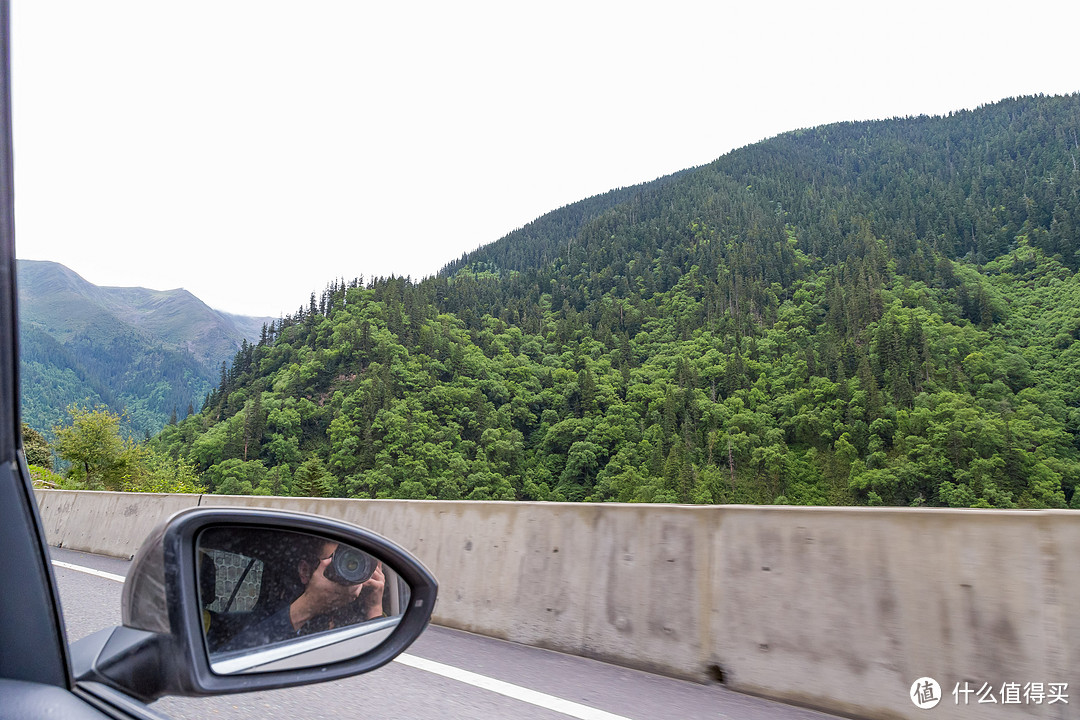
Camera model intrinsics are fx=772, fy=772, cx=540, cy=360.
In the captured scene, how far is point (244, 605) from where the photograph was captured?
1.32 metres

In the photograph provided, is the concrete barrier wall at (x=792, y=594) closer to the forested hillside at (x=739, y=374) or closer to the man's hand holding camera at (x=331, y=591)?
the man's hand holding camera at (x=331, y=591)

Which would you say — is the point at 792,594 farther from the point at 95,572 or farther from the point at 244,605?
the point at 95,572

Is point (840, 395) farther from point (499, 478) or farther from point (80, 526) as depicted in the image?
point (80, 526)

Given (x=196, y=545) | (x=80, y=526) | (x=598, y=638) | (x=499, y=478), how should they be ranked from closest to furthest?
(x=196, y=545) → (x=598, y=638) → (x=80, y=526) → (x=499, y=478)

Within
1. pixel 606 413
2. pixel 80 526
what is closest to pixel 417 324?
pixel 606 413

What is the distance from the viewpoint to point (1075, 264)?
5832 inches

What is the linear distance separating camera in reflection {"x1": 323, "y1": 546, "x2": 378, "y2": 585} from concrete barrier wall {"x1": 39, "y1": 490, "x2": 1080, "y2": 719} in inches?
68.2

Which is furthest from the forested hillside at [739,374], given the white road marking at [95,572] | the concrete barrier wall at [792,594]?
the concrete barrier wall at [792,594]

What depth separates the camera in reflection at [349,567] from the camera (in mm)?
1514

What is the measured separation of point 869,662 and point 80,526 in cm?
989

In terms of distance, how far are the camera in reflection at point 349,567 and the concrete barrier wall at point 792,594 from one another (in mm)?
1733

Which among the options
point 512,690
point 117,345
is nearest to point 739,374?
point 512,690

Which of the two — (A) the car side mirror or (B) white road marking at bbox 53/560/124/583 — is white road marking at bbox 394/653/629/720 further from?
(A) the car side mirror

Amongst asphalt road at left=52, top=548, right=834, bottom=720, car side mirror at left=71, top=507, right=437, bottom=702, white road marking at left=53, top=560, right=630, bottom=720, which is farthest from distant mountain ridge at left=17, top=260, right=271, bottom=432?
white road marking at left=53, top=560, right=630, bottom=720
